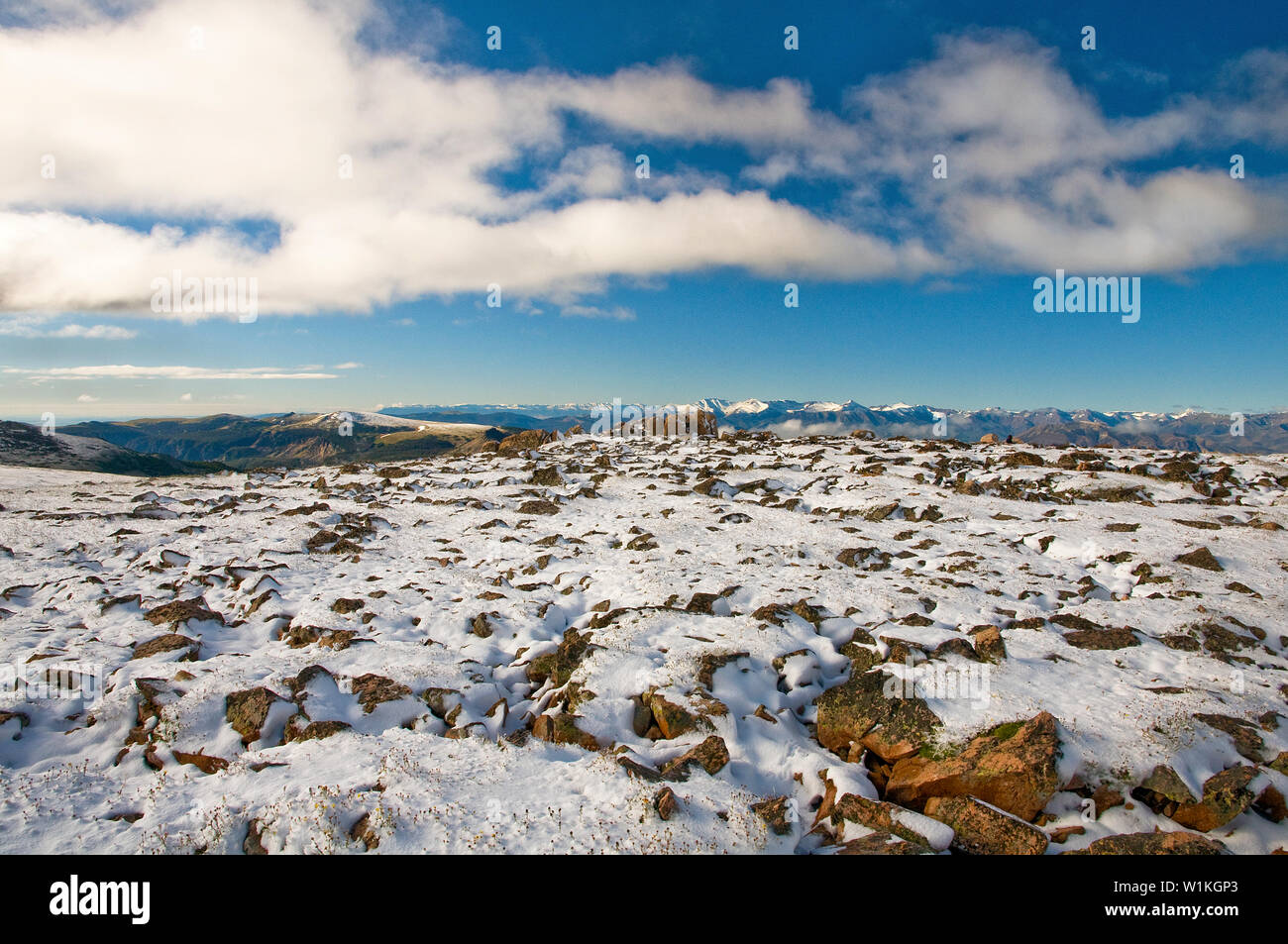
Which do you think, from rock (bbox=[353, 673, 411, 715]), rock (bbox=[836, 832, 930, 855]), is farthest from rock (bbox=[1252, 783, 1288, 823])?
rock (bbox=[353, 673, 411, 715])

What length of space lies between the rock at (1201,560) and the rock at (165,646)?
30.5 metres

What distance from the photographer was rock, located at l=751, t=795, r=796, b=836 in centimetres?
757

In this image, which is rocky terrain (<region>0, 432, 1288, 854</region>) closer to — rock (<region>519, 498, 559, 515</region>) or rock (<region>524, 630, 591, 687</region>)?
rock (<region>524, 630, 591, 687</region>)

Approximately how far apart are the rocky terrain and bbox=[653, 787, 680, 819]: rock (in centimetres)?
7

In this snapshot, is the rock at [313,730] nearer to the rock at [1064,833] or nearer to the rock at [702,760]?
the rock at [702,760]

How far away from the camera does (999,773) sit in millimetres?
8078

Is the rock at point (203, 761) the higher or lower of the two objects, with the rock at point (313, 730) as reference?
lower

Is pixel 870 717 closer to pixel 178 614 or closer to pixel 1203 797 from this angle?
pixel 1203 797

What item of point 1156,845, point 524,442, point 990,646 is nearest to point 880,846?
point 1156,845

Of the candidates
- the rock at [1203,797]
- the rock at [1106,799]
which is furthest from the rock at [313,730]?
the rock at [1203,797]

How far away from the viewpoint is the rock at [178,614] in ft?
49.4

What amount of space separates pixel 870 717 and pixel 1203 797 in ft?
14.8

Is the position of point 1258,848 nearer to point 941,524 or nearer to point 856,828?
point 856,828
